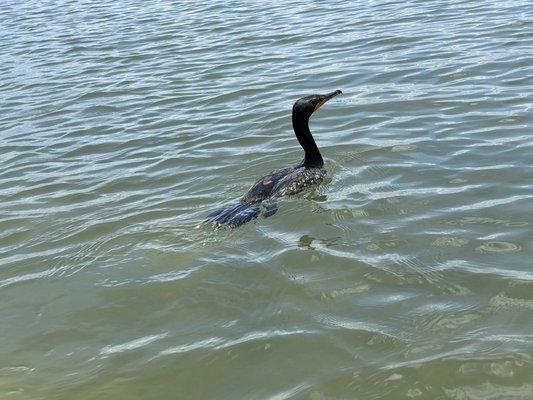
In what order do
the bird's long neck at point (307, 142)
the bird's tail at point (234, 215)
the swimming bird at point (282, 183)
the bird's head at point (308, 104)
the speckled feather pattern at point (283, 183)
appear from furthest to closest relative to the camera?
the bird's head at point (308, 104), the bird's long neck at point (307, 142), the speckled feather pattern at point (283, 183), the swimming bird at point (282, 183), the bird's tail at point (234, 215)

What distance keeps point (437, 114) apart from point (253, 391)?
6.08 m

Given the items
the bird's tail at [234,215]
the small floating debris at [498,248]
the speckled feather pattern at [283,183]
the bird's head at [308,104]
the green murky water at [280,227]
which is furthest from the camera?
the bird's head at [308,104]

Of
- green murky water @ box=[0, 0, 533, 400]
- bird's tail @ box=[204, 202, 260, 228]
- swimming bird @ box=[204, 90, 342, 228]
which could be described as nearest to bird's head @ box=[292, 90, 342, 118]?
swimming bird @ box=[204, 90, 342, 228]

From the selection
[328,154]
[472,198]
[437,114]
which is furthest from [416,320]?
[437,114]

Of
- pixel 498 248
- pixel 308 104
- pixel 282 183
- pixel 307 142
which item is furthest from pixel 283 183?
pixel 498 248

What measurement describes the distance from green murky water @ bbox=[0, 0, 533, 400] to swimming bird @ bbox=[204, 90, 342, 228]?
148 millimetres

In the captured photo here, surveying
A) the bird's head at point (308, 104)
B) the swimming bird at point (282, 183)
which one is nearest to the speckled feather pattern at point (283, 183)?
the swimming bird at point (282, 183)

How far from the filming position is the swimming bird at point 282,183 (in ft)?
24.4

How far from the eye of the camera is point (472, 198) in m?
7.33

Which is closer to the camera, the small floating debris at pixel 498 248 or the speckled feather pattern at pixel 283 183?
the small floating debris at pixel 498 248

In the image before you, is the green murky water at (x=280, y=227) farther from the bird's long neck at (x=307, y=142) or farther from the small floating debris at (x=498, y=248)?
the bird's long neck at (x=307, y=142)

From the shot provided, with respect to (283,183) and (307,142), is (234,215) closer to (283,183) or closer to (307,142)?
(283,183)

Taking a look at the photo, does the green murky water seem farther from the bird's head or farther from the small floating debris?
the bird's head

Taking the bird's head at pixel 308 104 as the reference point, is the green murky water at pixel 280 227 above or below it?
below
